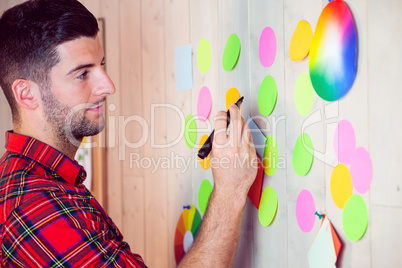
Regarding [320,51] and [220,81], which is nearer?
[320,51]

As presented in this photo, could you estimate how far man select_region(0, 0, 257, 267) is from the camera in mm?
851

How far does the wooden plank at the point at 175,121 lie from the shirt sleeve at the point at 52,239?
566mm

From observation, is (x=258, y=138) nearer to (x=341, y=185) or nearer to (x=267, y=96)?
(x=267, y=96)

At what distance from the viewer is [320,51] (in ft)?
2.96

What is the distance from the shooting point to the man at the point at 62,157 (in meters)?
0.85

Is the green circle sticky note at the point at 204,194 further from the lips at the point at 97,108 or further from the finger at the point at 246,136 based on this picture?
the lips at the point at 97,108

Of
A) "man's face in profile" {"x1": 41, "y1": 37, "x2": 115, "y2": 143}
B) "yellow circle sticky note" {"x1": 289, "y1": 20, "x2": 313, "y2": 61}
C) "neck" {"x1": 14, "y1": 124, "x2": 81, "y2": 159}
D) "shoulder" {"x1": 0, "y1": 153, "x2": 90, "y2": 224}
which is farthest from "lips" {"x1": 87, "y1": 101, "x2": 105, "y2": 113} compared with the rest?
"yellow circle sticky note" {"x1": 289, "y1": 20, "x2": 313, "y2": 61}

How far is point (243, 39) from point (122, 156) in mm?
806

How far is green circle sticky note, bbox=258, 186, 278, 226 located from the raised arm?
71mm

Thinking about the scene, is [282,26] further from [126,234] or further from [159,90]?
[126,234]

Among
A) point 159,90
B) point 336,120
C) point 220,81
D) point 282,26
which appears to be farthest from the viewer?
point 159,90

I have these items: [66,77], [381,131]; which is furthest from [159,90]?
[381,131]

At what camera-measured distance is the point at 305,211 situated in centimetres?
97

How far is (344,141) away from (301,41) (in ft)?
0.90
